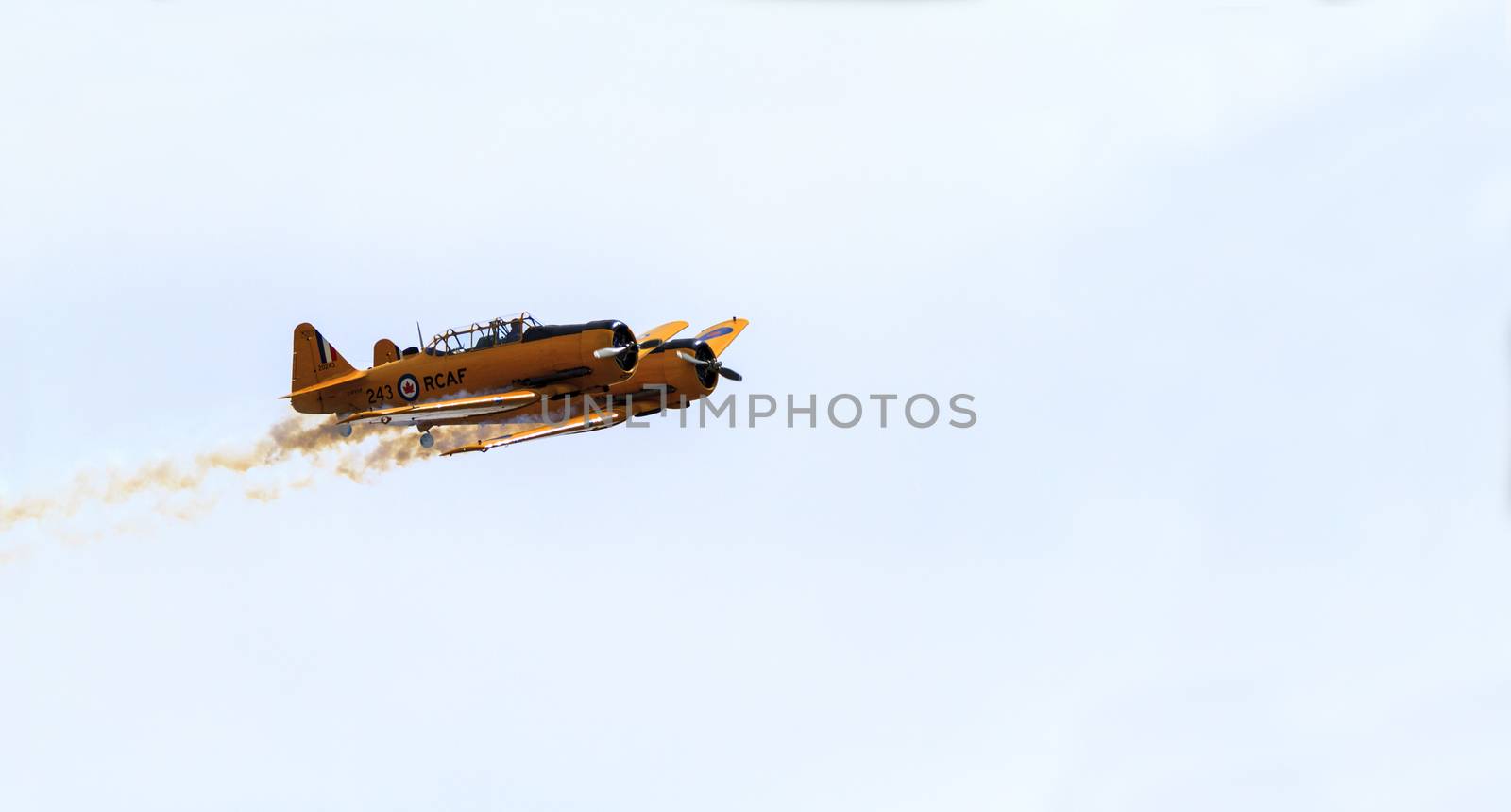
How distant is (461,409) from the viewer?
157ft

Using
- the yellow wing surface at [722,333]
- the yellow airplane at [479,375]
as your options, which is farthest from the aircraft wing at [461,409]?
the yellow wing surface at [722,333]

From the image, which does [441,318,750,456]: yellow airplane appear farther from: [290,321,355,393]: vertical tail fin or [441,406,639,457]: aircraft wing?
[290,321,355,393]: vertical tail fin

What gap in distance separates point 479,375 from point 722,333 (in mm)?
9019

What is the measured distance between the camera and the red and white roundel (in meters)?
50.0

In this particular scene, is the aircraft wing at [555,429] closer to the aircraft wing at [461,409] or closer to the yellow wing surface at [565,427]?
the yellow wing surface at [565,427]

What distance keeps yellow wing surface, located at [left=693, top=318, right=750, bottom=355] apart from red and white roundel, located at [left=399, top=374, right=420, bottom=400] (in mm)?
8538

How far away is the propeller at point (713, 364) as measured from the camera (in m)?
49.6

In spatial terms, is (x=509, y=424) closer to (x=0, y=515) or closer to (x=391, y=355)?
(x=391, y=355)

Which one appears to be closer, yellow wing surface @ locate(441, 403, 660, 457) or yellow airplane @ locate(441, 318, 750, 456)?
yellow wing surface @ locate(441, 403, 660, 457)

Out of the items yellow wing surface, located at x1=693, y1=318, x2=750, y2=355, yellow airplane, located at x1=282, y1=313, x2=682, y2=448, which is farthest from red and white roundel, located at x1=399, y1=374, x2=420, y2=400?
yellow wing surface, located at x1=693, y1=318, x2=750, y2=355

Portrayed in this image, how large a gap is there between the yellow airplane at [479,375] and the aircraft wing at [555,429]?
2.57ft

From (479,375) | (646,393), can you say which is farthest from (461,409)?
(646,393)

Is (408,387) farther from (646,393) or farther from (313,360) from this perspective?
(646,393)

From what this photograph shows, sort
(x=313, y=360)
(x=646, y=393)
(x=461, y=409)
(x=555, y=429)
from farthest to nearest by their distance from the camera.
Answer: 1. (x=313, y=360)
2. (x=646, y=393)
3. (x=461, y=409)
4. (x=555, y=429)
